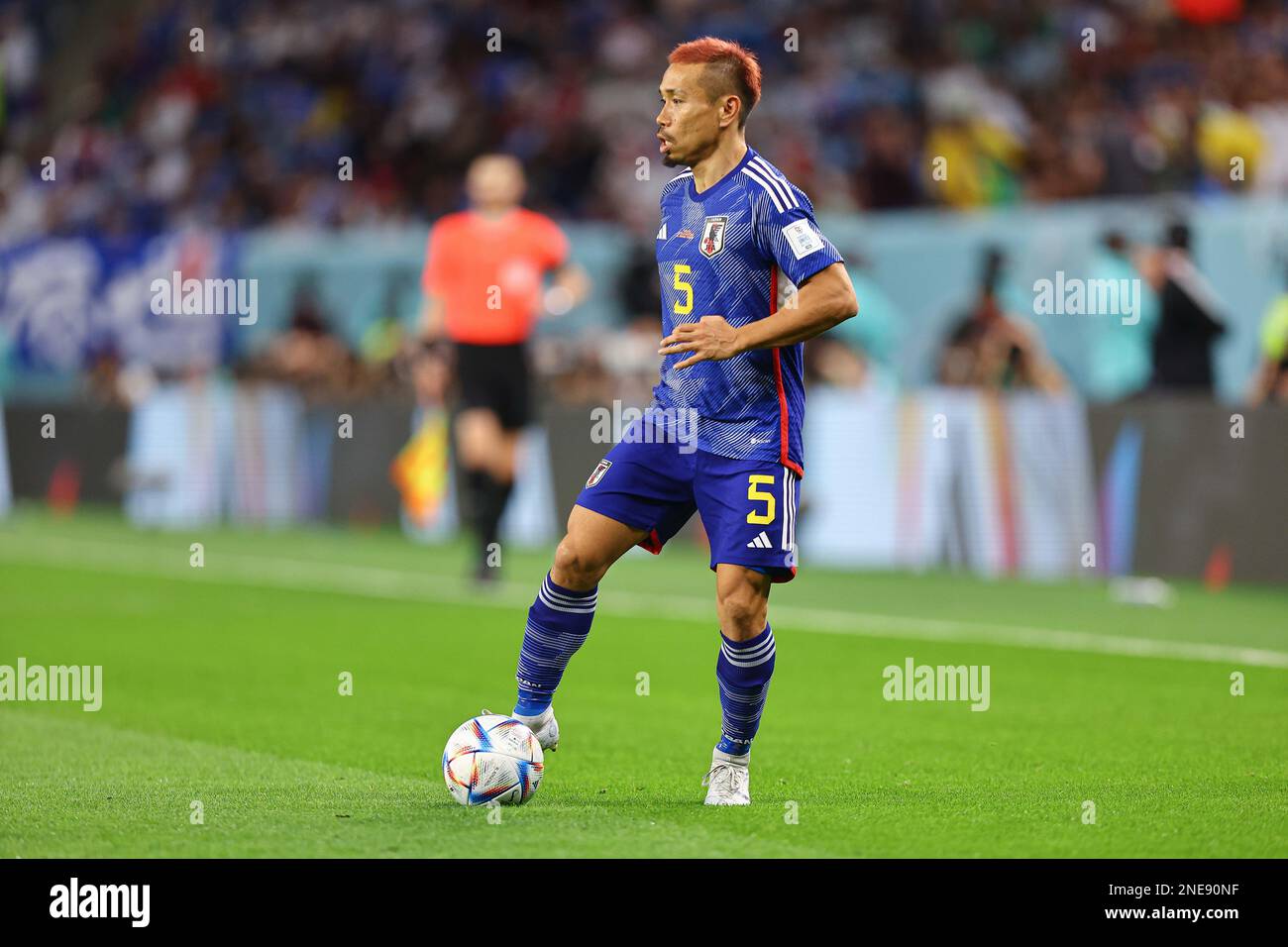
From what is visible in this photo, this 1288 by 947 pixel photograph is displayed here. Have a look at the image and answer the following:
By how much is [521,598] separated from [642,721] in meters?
4.92

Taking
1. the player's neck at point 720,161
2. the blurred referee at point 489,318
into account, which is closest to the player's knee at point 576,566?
the player's neck at point 720,161

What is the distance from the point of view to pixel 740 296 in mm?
6586

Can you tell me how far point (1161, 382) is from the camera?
1531 centimetres

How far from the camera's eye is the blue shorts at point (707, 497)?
6434 millimetres

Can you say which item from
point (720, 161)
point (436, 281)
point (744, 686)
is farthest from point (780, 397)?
point (436, 281)

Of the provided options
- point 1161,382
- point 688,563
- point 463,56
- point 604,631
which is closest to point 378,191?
point 463,56

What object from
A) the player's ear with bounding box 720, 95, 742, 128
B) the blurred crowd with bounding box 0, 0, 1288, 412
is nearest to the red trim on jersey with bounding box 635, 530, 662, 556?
the player's ear with bounding box 720, 95, 742, 128

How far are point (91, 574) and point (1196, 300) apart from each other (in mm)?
8529

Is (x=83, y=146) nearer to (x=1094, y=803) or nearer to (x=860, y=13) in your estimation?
(x=860, y=13)

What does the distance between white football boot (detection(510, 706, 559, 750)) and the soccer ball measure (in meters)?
0.27

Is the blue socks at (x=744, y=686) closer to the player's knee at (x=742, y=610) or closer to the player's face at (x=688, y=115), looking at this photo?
the player's knee at (x=742, y=610)

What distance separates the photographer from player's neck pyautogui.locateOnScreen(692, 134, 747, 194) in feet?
21.8

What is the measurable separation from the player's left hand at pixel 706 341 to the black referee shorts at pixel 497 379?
780 cm

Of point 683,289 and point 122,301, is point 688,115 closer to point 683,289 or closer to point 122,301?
point 683,289
